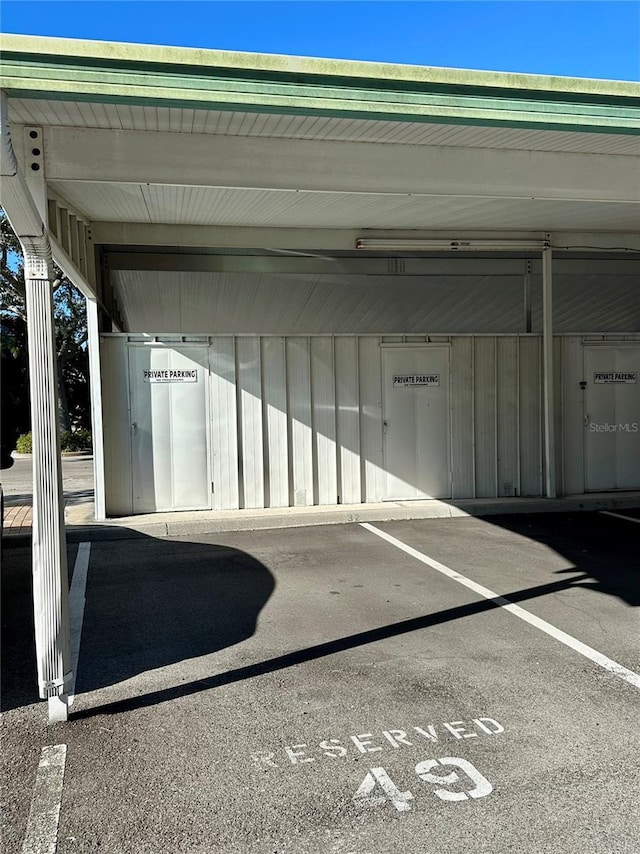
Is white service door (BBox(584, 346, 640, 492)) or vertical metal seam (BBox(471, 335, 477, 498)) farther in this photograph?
white service door (BBox(584, 346, 640, 492))

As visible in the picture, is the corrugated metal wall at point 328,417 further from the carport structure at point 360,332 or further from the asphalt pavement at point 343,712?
the asphalt pavement at point 343,712

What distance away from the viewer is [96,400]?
9500mm

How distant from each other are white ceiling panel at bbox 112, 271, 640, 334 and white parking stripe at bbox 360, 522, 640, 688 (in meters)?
3.77

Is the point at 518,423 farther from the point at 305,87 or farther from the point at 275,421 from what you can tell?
the point at 305,87

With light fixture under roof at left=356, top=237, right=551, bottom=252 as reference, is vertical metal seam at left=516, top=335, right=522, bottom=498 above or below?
below

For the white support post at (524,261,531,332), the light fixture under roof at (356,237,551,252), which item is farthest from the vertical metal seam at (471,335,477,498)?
the light fixture under roof at (356,237,551,252)

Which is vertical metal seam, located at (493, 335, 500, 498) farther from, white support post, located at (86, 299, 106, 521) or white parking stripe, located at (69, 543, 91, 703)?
white parking stripe, located at (69, 543, 91, 703)

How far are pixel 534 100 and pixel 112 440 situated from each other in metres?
7.20

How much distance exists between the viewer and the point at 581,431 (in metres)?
11.2

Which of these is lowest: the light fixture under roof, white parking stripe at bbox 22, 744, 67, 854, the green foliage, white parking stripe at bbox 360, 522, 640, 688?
white parking stripe at bbox 22, 744, 67, 854

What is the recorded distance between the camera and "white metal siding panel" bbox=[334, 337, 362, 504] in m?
10.4

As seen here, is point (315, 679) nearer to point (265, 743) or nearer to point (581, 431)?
point (265, 743)

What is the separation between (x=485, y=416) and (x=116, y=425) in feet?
18.4

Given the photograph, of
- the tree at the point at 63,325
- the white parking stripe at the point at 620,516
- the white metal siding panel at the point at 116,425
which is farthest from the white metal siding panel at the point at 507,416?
the tree at the point at 63,325
